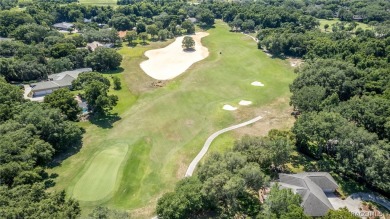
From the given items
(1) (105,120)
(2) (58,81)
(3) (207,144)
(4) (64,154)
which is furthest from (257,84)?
(2) (58,81)

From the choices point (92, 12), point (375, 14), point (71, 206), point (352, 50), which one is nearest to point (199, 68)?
point (352, 50)

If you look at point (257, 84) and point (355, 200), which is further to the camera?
point (257, 84)

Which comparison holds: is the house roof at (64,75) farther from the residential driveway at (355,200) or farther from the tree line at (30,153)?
the residential driveway at (355,200)

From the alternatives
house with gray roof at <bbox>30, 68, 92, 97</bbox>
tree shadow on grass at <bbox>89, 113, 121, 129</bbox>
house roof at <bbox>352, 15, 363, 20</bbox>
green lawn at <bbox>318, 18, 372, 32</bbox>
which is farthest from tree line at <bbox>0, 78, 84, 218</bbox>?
house roof at <bbox>352, 15, 363, 20</bbox>

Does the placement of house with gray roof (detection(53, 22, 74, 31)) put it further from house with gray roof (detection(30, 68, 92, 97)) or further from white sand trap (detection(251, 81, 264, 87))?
white sand trap (detection(251, 81, 264, 87))

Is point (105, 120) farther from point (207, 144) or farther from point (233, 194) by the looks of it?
point (233, 194)

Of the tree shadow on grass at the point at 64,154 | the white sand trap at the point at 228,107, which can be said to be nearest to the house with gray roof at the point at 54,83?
the tree shadow on grass at the point at 64,154

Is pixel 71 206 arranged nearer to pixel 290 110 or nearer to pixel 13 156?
pixel 13 156
